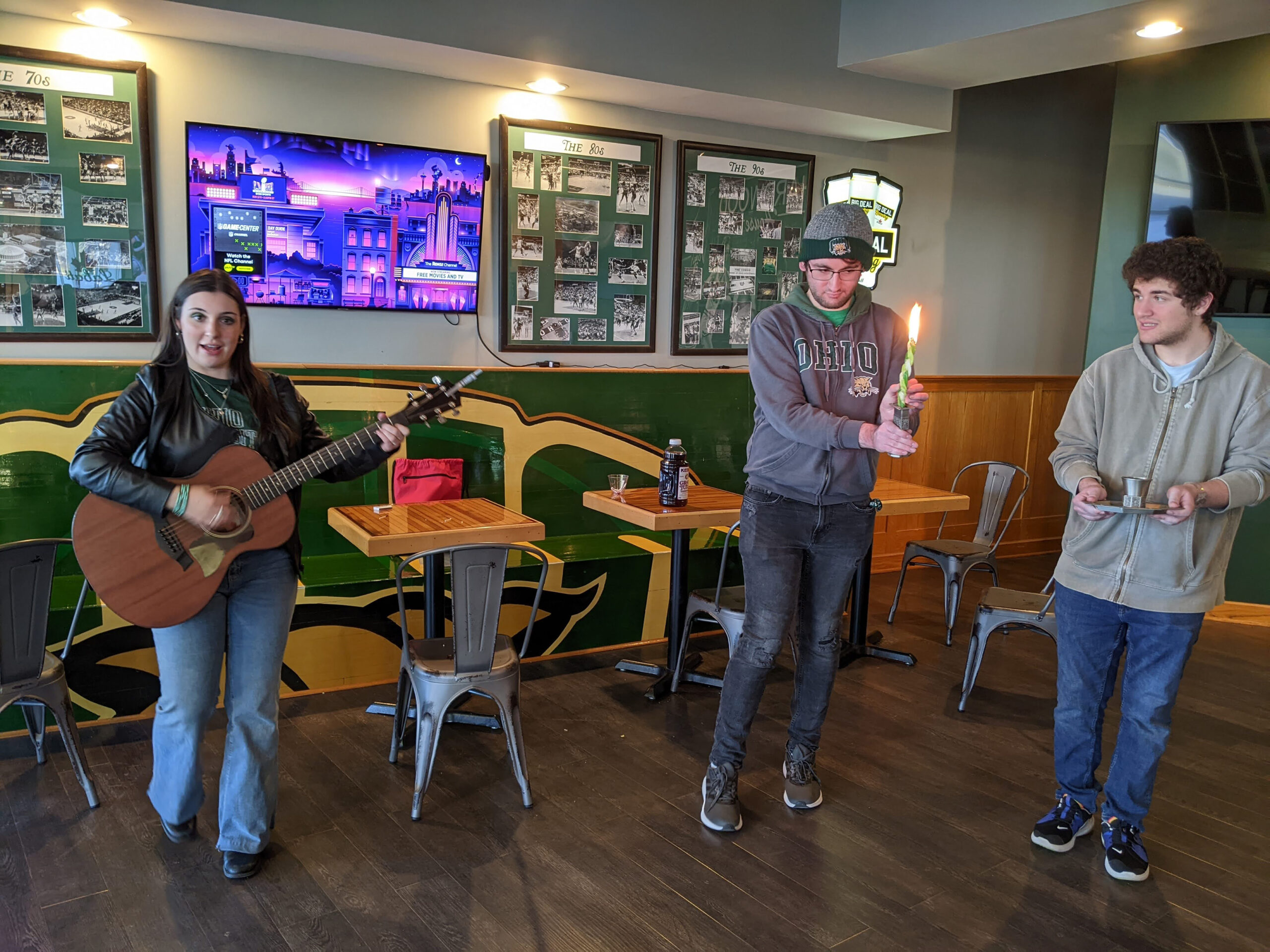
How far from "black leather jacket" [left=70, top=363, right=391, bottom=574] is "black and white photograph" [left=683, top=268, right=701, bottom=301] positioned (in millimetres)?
3314

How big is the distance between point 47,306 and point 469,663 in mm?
2618

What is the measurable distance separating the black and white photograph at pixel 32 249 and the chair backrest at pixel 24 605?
1619mm

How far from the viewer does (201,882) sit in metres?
2.69

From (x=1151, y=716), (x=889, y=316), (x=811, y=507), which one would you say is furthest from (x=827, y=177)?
(x=1151, y=716)

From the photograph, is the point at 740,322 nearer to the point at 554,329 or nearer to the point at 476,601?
the point at 554,329

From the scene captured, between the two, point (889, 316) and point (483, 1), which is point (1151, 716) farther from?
point (483, 1)

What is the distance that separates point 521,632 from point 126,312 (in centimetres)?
231

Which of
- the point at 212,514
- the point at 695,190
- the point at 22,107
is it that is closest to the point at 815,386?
the point at 212,514

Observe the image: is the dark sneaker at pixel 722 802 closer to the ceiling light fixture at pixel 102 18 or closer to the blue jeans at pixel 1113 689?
the blue jeans at pixel 1113 689

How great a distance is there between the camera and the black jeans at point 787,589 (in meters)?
2.91

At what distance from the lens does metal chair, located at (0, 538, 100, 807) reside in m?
2.97

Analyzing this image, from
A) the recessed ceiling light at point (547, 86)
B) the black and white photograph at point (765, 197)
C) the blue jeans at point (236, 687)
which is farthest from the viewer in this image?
the black and white photograph at point (765, 197)

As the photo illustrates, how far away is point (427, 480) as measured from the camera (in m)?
4.88

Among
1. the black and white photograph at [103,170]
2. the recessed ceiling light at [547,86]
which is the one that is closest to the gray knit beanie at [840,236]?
the recessed ceiling light at [547,86]
